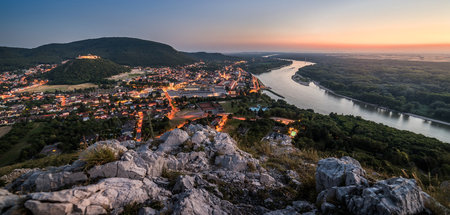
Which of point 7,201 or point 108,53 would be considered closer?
point 7,201

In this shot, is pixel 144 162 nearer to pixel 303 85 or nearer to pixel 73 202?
pixel 73 202

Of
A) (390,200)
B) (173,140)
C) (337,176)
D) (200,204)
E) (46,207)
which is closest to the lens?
(46,207)

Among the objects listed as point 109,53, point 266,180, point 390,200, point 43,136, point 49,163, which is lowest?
point 43,136

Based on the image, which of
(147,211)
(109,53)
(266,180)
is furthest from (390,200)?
(109,53)

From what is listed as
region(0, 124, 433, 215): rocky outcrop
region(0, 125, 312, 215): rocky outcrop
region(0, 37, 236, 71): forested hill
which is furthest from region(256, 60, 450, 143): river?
region(0, 37, 236, 71): forested hill

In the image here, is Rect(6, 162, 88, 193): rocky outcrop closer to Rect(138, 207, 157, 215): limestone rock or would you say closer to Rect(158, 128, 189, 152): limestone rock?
Rect(138, 207, 157, 215): limestone rock

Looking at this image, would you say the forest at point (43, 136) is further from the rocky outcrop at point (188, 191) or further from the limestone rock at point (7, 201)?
the limestone rock at point (7, 201)

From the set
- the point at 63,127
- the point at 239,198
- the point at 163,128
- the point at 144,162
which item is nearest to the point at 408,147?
the point at 239,198

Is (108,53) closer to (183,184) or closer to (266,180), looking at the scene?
(183,184)
